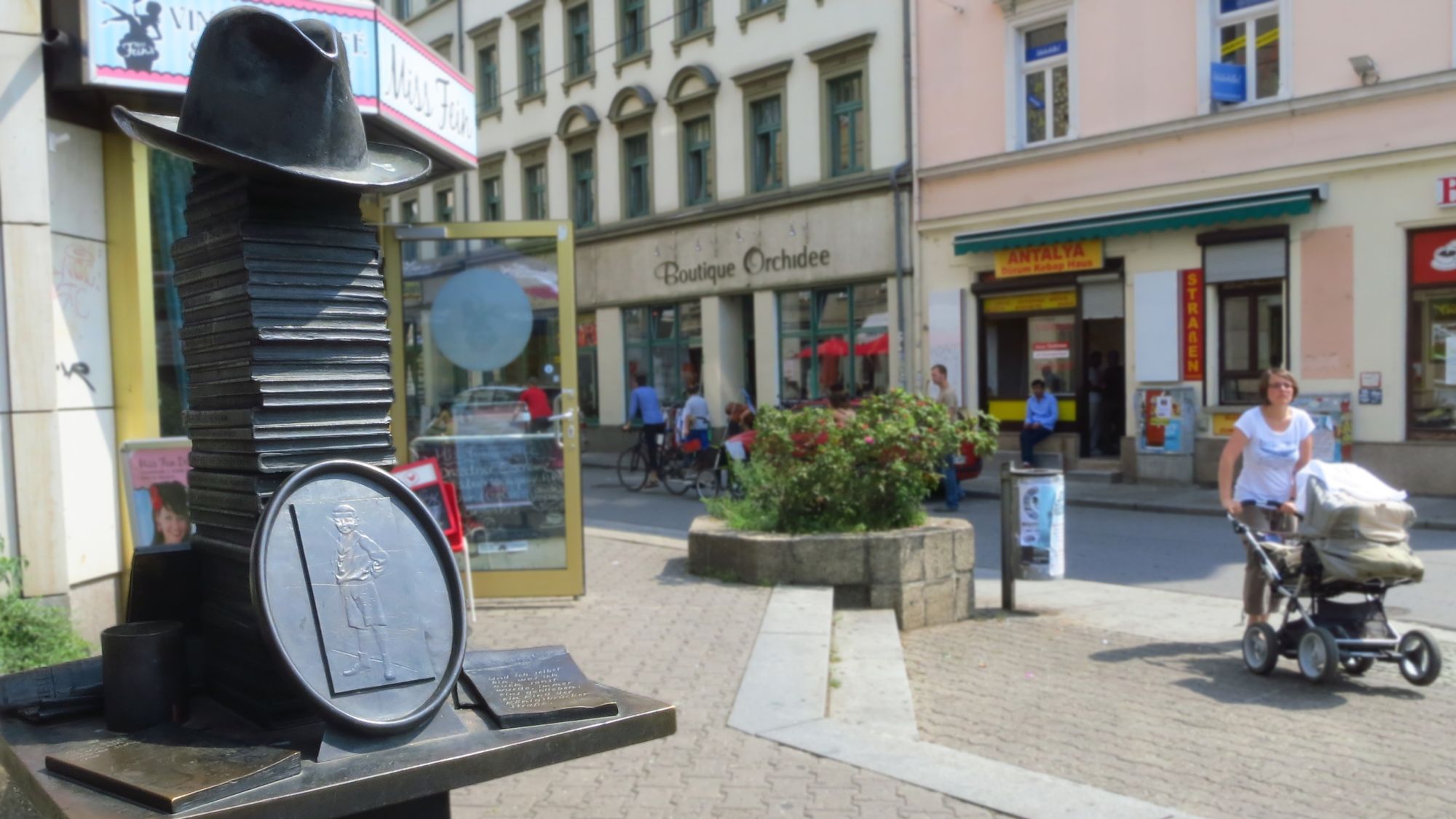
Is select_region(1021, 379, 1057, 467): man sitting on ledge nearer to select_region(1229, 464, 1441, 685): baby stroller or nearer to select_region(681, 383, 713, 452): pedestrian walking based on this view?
select_region(681, 383, 713, 452): pedestrian walking

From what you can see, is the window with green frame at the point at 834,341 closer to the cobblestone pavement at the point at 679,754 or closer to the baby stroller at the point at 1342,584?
the cobblestone pavement at the point at 679,754

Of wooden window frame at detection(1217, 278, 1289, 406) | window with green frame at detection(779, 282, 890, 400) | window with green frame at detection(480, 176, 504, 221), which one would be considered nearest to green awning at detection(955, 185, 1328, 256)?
wooden window frame at detection(1217, 278, 1289, 406)

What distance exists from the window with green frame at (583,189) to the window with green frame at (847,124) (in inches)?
305

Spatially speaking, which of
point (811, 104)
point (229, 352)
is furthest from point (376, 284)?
point (811, 104)

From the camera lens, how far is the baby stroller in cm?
660

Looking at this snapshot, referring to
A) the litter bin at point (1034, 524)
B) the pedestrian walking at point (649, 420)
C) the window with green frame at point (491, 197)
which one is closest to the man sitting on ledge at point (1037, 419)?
the pedestrian walking at point (649, 420)

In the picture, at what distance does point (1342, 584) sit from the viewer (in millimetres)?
6781

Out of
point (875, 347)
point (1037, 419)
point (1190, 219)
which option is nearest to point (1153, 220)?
point (1190, 219)

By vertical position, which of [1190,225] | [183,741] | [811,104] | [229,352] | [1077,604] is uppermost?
[811,104]

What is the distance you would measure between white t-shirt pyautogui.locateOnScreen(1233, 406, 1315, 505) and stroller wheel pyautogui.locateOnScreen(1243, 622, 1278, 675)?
3.19 ft

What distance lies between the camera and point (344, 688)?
2500 mm

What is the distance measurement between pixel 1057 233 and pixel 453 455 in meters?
13.3

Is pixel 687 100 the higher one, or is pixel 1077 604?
pixel 687 100

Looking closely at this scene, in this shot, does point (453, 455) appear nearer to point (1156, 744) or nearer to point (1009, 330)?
point (1156, 744)
